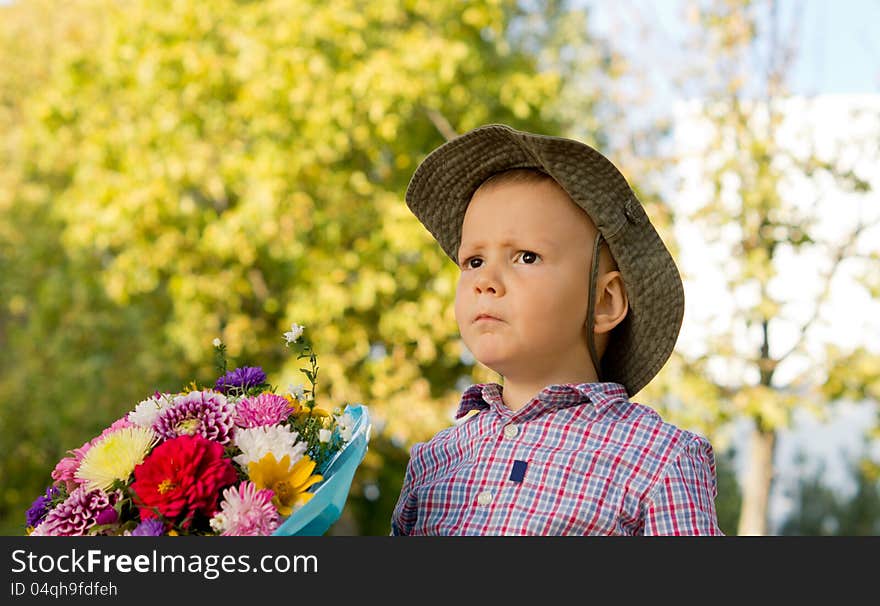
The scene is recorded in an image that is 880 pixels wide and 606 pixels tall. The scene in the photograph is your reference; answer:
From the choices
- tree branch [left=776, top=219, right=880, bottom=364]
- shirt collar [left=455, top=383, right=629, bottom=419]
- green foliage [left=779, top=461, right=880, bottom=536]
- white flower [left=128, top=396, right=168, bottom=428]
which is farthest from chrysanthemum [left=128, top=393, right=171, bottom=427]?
green foliage [left=779, top=461, right=880, bottom=536]

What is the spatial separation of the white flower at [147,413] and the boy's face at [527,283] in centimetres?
56

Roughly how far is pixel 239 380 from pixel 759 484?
5.80 m

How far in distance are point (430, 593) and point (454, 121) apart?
6.29 m

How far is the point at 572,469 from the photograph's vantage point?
1686 millimetres

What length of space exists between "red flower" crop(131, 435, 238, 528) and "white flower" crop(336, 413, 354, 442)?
226mm

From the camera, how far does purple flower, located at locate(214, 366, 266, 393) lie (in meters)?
1.68

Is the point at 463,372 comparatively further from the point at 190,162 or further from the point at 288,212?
the point at 190,162

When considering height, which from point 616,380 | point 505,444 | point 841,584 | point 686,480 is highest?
point 616,380

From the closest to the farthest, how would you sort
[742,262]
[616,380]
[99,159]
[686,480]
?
[686,480] < [616,380] < [742,262] < [99,159]

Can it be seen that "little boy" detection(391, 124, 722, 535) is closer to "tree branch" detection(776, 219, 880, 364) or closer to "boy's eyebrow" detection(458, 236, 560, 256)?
"boy's eyebrow" detection(458, 236, 560, 256)

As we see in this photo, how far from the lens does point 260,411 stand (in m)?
1.51

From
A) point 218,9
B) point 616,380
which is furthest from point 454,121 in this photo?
point 616,380

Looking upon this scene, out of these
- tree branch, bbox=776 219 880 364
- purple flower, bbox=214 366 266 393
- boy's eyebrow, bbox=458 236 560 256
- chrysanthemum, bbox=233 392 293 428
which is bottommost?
chrysanthemum, bbox=233 392 293 428

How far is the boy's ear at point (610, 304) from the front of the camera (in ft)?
6.27
